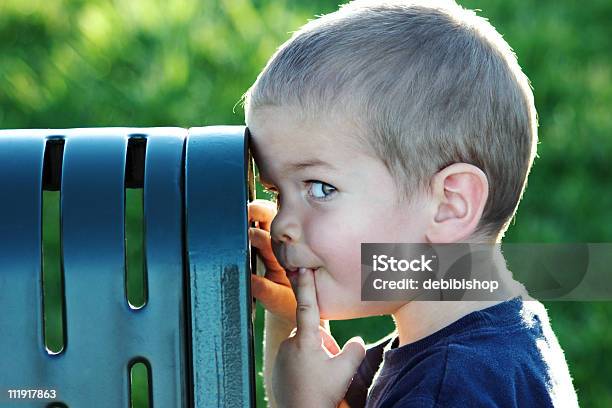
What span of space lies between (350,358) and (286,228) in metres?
0.27

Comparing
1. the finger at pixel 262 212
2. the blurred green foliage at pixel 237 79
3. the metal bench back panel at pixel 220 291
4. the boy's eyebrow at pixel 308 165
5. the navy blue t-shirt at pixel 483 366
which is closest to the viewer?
the metal bench back panel at pixel 220 291

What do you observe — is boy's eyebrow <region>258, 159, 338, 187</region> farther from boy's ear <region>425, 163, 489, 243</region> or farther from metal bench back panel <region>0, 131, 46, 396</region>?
metal bench back panel <region>0, 131, 46, 396</region>

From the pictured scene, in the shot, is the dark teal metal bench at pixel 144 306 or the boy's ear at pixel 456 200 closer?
the dark teal metal bench at pixel 144 306

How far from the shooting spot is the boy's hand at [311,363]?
188cm

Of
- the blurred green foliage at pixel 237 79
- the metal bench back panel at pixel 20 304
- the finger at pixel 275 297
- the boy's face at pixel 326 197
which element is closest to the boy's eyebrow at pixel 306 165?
the boy's face at pixel 326 197

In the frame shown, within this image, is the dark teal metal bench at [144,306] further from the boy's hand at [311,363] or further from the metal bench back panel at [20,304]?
the boy's hand at [311,363]

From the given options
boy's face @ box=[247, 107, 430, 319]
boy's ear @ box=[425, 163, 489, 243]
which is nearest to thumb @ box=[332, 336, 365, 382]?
boy's face @ box=[247, 107, 430, 319]

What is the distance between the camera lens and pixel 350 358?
192 cm

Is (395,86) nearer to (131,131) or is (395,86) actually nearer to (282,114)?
(282,114)

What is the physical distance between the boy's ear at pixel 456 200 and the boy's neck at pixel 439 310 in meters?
0.10

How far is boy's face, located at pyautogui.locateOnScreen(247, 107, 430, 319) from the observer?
1811 millimetres

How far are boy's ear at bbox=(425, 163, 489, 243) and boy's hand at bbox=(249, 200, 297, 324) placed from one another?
326 millimetres

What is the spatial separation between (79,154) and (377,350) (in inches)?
33.4

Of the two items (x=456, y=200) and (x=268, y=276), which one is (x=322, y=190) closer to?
(x=456, y=200)
